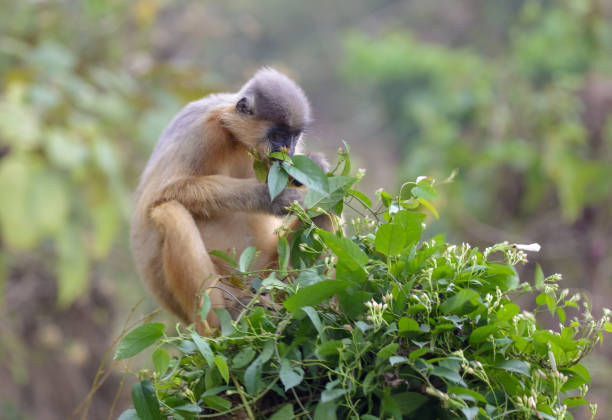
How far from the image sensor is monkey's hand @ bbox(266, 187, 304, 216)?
10.3 ft

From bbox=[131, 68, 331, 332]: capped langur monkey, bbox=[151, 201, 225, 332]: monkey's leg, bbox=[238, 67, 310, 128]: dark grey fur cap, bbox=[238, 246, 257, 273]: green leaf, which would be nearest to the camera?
bbox=[238, 246, 257, 273]: green leaf

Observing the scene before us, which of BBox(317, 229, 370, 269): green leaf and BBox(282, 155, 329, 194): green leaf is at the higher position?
BBox(282, 155, 329, 194): green leaf

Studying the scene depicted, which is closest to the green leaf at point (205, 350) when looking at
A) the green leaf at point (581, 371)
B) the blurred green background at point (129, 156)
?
the green leaf at point (581, 371)

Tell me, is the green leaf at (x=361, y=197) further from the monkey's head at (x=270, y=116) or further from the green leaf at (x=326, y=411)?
the monkey's head at (x=270, y=116)

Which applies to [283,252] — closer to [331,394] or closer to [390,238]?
[390,238]

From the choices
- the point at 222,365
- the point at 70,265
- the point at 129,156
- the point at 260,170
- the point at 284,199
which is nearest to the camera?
the point at 222,365

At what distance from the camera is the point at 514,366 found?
191cm

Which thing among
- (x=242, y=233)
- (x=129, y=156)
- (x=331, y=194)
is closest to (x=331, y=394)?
(x=331, y=194)

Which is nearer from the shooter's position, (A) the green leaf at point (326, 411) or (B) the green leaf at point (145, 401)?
(A) the green leaf at point (326, 411)

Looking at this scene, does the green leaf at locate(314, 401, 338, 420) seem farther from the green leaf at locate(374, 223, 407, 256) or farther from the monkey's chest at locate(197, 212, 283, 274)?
the monkey's chest at locate(197, 212, 283, 274)

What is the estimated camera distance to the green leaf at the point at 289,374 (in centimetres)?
182

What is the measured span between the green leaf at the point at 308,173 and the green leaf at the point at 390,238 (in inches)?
14.2

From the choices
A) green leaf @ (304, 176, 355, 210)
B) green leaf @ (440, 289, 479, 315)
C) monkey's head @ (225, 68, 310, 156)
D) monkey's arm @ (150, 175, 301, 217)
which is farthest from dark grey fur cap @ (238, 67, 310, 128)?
green leaf @ (440, 289, 479, 315)

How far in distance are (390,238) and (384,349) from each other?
36 centimetres
